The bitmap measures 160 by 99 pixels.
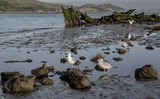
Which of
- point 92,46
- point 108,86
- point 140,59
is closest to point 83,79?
point 108,86

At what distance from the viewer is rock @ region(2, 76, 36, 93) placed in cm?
1534

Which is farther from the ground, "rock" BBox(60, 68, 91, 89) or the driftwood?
"rock" BBox(60, 68, 91, 89)

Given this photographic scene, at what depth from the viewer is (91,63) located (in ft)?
72.4

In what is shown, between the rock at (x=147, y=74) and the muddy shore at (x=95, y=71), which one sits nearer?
the muddy shore at (x=95, y=71)

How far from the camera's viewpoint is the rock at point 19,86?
604 inches

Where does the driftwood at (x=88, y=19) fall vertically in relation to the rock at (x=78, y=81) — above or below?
below

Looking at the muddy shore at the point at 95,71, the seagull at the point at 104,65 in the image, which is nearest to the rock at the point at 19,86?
the muddy shore at the point at 95,71

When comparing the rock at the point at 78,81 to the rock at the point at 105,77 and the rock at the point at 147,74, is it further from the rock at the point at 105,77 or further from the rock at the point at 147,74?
the rock at the point at 147,74

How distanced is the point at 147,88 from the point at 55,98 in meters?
4.01

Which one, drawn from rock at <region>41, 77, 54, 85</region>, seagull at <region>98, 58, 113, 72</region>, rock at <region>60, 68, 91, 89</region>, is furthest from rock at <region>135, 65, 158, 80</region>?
rock at <region>41, 77, 54, 85</region>

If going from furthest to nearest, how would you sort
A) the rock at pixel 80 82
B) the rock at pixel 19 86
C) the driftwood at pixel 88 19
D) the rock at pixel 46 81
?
the driftwood at pixel 88 19
the rock at pixel 46 81
the rock at pixel 80 82
the rock at pixel 19 86


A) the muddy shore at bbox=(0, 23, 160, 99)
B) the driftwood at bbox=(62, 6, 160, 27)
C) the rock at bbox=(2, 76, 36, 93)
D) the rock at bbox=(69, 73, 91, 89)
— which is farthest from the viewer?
the driftwood at bbox=(62, 6, 160, 27)

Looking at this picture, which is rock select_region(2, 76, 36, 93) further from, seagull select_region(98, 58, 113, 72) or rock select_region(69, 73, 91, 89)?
seagull select_region(98, 58, 113, 72)

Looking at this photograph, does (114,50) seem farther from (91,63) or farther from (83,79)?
(83,79)
